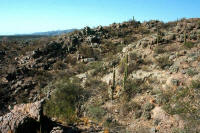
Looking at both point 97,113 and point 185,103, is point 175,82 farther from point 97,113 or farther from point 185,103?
point 97,113

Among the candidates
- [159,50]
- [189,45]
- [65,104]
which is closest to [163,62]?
[159,50]

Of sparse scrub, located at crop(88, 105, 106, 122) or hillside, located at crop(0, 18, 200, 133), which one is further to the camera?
sparse scrub, located at crop(88, 105, 106, 122)

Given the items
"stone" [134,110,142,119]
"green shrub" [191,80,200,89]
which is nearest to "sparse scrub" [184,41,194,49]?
"green shrub" [191,80,200,89]

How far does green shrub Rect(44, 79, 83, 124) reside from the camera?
25.8ft

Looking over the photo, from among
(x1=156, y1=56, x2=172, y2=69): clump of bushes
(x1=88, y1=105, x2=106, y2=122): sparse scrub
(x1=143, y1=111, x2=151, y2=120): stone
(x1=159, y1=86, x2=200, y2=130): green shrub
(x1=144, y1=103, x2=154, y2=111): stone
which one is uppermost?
(x1=156, y1=56, x2=172, y2=69): clump of bushes

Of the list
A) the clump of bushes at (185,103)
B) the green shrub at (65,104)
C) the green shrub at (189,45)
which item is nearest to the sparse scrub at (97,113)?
the green shrub at (65,104)

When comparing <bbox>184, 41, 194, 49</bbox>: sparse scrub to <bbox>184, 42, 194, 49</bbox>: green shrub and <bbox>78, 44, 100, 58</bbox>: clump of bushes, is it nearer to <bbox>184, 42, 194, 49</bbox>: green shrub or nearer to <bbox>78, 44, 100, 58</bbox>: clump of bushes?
<bbox>184, 42, 194, 49</bbox>: green shrub

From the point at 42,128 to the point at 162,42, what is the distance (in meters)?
10.9

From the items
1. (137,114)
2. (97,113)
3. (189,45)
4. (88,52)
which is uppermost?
(189,45)

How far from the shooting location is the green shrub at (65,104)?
7855mm

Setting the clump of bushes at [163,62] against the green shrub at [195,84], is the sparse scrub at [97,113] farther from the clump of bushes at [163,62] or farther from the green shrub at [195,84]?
the clump of bushes at [163,62]

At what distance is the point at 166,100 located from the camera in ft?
28.3

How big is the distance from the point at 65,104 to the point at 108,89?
3.04 m

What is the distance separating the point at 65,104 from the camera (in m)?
9.18
